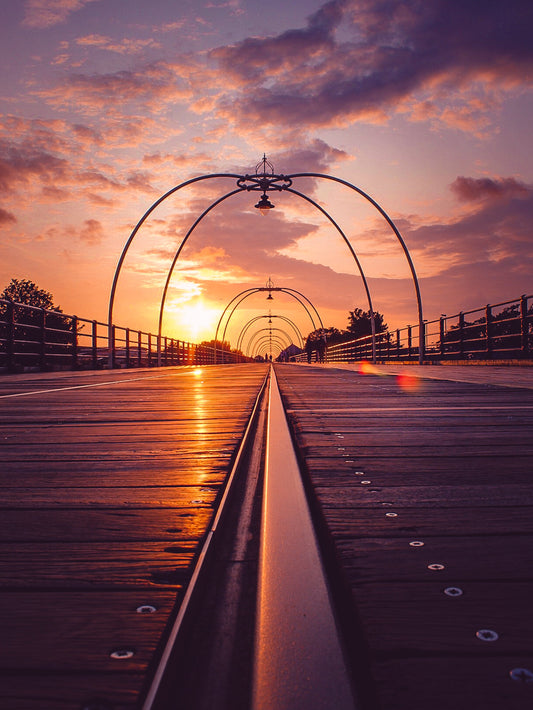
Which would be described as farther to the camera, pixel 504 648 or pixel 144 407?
pixel 144 407

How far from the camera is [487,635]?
26.2 inches

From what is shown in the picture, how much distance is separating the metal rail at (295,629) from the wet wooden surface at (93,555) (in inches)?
5.0

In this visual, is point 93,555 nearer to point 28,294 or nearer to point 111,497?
point 111,497

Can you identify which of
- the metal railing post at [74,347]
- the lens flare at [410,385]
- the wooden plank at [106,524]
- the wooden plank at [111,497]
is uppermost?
the metal railing post at [74,347]

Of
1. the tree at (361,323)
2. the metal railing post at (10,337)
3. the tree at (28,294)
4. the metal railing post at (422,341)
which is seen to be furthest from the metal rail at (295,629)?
the tree at (361,323)

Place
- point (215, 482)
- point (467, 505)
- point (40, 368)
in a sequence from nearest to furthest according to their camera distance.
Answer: point (467, 505)
point (215, 482)
point (40, 368)

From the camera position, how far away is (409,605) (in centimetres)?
74

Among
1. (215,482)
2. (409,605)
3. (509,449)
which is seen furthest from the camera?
(509,449)

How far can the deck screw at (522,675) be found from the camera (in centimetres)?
58

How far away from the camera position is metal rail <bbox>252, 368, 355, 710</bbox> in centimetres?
58

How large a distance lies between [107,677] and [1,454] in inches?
74.3

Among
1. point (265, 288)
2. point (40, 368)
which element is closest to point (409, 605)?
point (40, 368)

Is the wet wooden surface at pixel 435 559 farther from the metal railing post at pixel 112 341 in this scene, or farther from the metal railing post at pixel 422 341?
the metal railing post at pixel 422 341

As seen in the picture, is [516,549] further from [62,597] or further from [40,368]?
[40,368]
